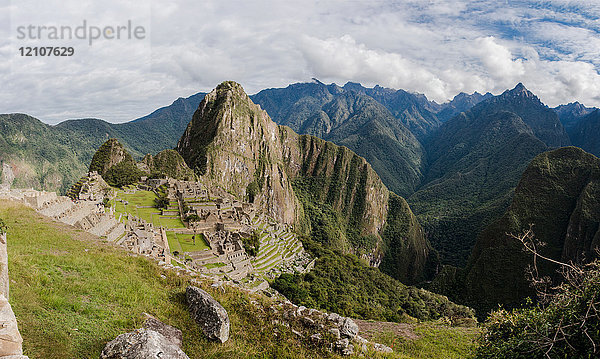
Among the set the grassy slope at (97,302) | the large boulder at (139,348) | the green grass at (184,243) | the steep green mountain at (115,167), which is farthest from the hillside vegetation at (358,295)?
the steep green mountain at (115,167)

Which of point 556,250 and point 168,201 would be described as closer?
point 168,201

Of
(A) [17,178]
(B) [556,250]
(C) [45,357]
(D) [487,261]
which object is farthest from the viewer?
(A) [17,178]

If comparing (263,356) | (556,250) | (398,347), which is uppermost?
(263,356)

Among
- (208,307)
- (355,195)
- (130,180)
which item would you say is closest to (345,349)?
(208,307)

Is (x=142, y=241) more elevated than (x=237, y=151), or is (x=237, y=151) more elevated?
(x=142, y=241)

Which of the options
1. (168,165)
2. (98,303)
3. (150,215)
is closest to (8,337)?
(98,303)

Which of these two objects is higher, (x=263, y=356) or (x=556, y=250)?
(x=263, y=356)

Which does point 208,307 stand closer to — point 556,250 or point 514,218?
point 514,218

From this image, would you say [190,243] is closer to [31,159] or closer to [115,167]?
[115,167]
